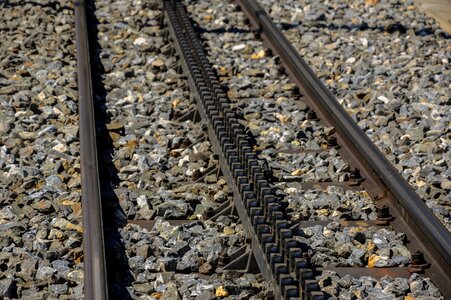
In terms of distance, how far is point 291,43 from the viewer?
10320 mm

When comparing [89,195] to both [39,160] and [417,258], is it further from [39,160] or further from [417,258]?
[417,258]

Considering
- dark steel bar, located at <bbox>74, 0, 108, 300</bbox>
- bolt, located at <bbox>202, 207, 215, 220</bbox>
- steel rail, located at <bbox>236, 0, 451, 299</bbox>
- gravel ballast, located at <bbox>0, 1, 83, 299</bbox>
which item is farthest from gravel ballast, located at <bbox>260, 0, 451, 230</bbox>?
gravel ballast, located at <bbox>0, 1, 83, 299</bbox>

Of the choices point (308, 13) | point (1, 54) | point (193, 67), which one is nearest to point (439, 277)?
point (193, 67)

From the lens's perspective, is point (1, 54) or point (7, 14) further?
point (7, 14)

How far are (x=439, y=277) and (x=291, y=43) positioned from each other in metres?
5.09

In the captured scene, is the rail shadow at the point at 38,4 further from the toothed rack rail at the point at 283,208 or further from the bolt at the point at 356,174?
the bolt at the point at 356,174

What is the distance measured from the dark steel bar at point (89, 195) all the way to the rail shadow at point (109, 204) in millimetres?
130

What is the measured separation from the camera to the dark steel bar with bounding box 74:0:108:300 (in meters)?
5.19

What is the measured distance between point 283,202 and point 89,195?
1.19m

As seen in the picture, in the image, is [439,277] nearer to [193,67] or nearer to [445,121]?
[445,121]

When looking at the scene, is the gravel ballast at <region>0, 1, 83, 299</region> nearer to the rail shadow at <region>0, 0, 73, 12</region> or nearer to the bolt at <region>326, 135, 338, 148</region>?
the rail shadow at <region>0, 0, 73, 12</region>

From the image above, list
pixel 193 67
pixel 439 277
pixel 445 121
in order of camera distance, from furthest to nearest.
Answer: pixel 193 67 → pixel 445 121 → pixel 439 277

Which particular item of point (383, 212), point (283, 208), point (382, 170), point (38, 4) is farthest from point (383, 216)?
point (38, 4)

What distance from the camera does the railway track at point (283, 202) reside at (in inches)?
211
